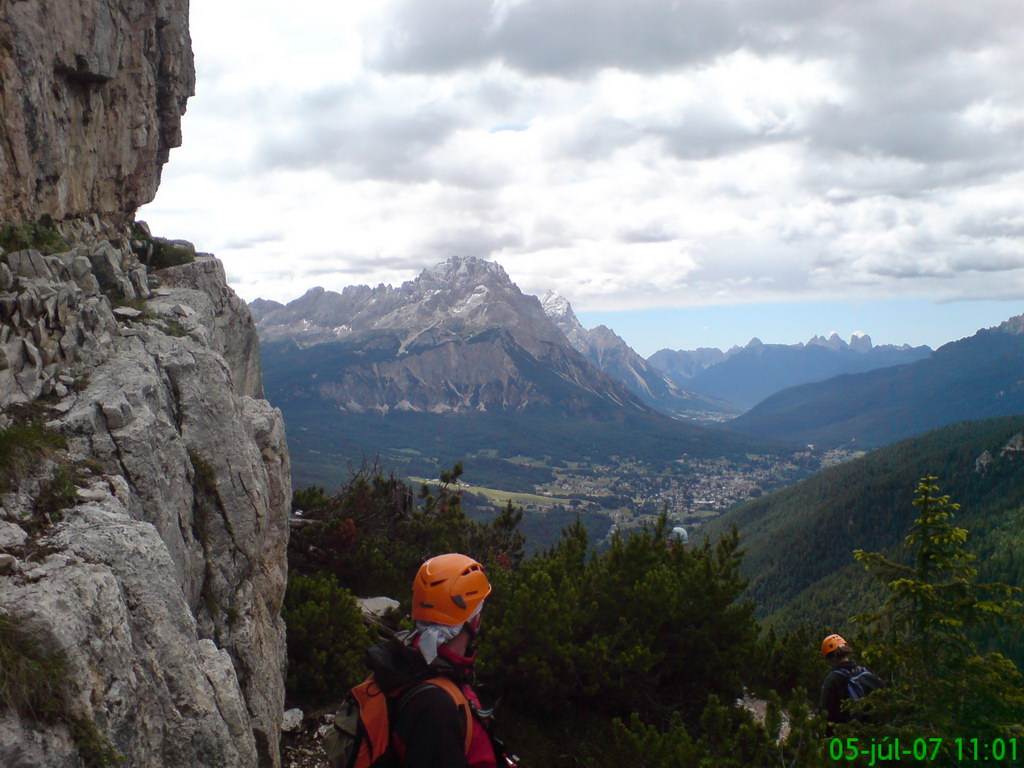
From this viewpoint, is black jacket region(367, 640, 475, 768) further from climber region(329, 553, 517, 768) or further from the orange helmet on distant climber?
the orange helmet on distant climber

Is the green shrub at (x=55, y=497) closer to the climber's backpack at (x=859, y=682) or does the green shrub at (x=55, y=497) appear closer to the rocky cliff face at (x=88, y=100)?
the climber's backpack at (x=859, y=682)

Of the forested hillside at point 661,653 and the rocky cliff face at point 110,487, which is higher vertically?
the rocky cliff face at point 110,487

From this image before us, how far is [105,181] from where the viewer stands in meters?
24.7

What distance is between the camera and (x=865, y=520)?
506 ft

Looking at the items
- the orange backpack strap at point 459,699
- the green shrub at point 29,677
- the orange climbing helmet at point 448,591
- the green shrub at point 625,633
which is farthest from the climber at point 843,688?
the green shrub at point 29,677

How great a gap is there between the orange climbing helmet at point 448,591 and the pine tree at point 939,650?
7077mm

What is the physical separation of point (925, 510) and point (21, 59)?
22388mm

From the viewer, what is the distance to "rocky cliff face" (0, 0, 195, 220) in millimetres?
16891

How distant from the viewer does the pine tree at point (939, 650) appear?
9148 millimetres

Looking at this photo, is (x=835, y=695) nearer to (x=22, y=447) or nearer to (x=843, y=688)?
(x=843, y=688)

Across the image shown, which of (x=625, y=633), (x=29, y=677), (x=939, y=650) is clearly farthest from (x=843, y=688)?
(x=29, y=677)

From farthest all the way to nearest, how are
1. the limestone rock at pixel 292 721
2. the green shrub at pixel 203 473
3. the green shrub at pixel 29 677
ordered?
the limestone rock at pixel 292 721 → the green shrub at pixel 203 473 → the green shrub at pixel 29 677

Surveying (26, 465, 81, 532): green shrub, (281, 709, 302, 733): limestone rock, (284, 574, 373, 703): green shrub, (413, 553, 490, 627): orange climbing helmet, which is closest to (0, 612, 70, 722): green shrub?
(26, 465, 81, 532): green shrub

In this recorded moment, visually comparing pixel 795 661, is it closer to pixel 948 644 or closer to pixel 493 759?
pixel 948 644
